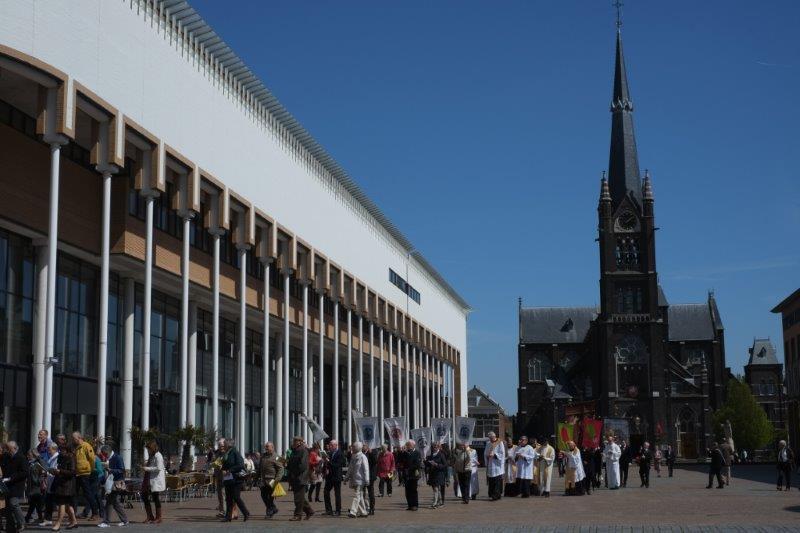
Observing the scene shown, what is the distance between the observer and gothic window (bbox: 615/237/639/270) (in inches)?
4719

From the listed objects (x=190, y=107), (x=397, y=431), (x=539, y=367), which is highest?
(x=190, y=107)

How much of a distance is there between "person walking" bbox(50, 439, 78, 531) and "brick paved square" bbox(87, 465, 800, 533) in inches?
53.6

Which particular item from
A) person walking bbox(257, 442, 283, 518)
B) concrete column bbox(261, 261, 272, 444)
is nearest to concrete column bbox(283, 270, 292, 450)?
concrete column bbox(261, 261, 272, 444)

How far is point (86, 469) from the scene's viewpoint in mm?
20531

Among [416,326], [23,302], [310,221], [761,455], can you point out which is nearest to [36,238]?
[23,302]

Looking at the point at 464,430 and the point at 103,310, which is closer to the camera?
the point at 103,310

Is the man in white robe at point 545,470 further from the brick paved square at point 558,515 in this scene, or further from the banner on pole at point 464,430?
the banner on pole at point 464,430

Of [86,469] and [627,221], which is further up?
[627,221]

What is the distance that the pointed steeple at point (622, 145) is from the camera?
122375 mm

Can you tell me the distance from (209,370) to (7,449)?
24.4 meters

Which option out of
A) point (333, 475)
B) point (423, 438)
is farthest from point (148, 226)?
point (423, 438)

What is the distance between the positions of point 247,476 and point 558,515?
21.8 feet

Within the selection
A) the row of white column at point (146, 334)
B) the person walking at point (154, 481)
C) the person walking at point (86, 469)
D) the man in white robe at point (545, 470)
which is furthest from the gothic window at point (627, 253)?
the person walking at point (86, 469)

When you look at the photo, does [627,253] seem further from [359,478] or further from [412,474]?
[359,478]
